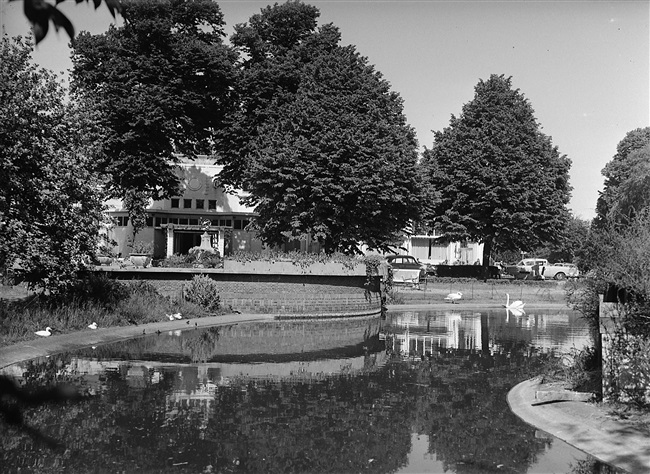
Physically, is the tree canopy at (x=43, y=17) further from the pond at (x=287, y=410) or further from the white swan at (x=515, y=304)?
the white swan at (x=515, y=304)

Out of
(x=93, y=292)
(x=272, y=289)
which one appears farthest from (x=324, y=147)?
(x=93, y=292)

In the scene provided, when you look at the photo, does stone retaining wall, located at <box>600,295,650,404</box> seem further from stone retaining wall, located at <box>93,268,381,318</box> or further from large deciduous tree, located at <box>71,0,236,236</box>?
large deciduous tree, located at <box>71,0,236,236</box>

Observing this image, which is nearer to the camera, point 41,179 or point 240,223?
point 41,179

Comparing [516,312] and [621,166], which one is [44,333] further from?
[621,166]

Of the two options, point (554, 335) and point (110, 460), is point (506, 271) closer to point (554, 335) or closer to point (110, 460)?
point (554, 335)

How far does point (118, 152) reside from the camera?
140 feet

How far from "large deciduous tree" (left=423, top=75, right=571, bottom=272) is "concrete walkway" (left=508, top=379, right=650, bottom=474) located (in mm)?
34452

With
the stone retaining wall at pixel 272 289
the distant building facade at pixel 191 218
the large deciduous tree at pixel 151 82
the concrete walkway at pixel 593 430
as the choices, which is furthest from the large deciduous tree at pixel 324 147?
the concrete walkway at pixel 593 430

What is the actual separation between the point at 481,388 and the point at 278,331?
11831mm

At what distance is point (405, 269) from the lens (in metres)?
49.5

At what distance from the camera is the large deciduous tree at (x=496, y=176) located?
154 feet

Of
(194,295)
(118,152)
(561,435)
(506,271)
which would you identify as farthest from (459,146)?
(561,435)

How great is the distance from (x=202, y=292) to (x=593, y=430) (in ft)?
66.9

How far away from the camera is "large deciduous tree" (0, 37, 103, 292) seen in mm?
19125
